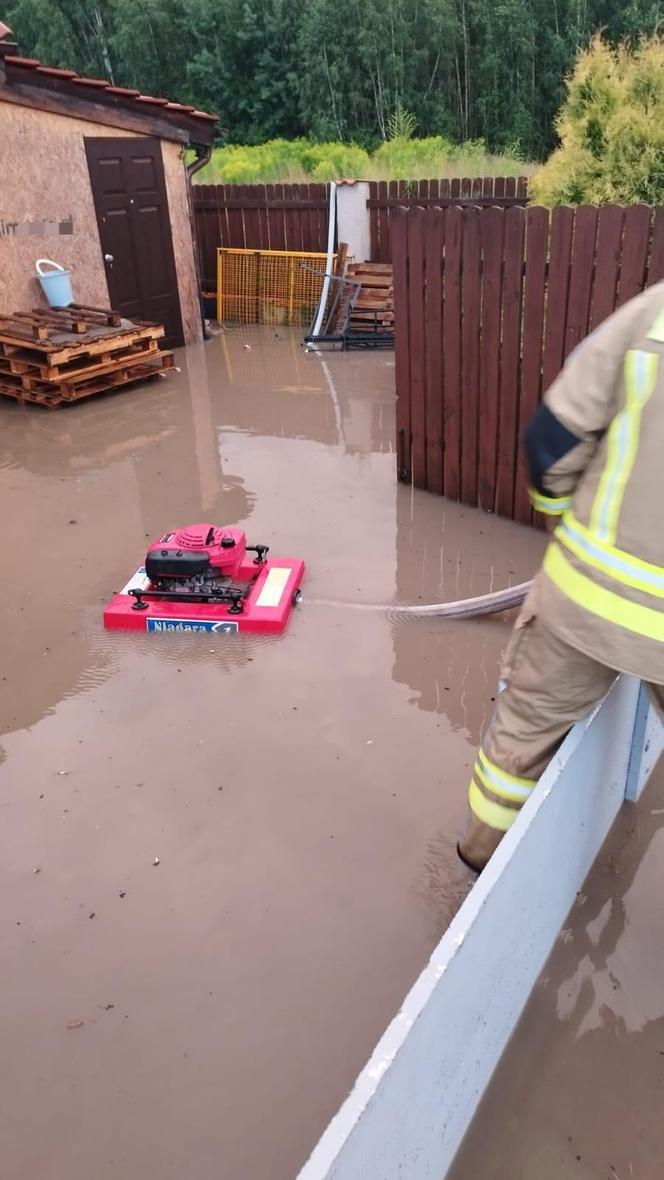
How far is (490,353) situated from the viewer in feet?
17.1

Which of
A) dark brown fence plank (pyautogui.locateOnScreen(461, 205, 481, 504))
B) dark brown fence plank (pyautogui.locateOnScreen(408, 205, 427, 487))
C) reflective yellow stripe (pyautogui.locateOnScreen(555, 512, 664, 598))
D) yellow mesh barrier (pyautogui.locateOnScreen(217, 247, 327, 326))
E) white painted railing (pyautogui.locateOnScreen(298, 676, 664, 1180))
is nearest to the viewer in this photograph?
white painted railing (pyautogui.locateOnScreen(298, 676, 664, 1180))

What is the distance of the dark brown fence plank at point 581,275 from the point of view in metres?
4.44

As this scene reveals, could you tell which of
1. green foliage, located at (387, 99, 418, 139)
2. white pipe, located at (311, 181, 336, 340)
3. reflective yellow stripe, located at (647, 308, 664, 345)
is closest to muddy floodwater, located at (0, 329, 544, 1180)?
reflective yellow stripe, located at (647, 308, 664, 345)

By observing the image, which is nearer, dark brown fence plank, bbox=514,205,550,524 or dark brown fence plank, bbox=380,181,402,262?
dark brown fence plank, bbox=514,205,550,524

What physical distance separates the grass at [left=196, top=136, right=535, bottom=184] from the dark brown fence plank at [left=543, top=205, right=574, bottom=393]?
10.7 m

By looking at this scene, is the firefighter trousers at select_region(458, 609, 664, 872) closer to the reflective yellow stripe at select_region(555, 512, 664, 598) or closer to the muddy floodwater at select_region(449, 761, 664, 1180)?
the reflective yellow stripe at select_region(555, 512, 664, 598)

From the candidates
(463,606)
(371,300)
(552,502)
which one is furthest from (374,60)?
(552,502)

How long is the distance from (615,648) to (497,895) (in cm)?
69

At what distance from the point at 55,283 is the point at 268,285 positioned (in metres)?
4.28

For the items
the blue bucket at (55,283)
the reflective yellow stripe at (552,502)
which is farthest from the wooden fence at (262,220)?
the reflective yellow stripe at (552,502)

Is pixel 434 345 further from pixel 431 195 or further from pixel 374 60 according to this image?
pixel 374 60

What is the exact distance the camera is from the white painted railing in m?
1.32

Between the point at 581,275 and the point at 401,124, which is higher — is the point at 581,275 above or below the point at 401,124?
below

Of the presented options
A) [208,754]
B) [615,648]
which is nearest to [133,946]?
[208,754]
